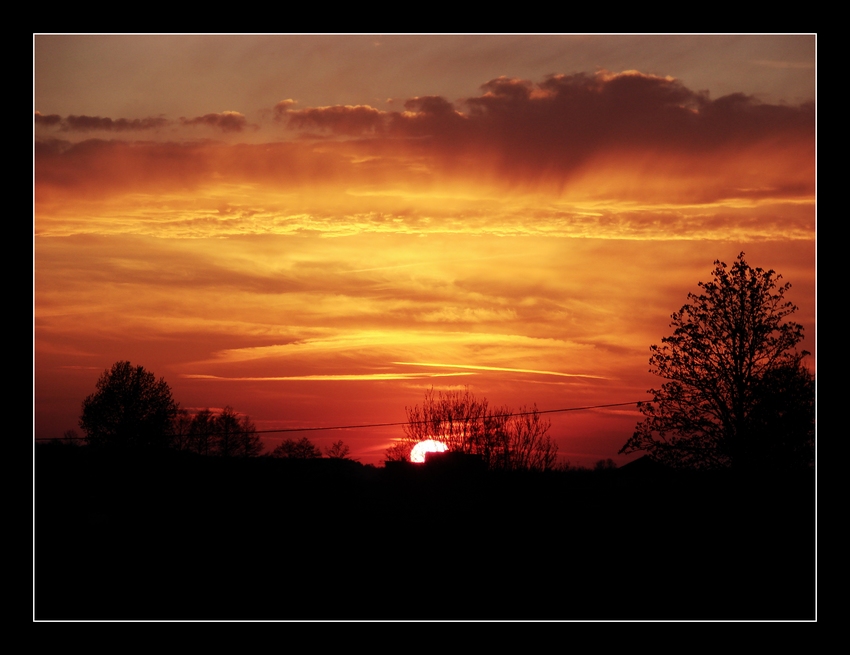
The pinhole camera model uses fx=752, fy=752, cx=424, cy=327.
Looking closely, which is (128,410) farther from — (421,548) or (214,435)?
(421,548)

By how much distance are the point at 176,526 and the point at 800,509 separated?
15.9 metres

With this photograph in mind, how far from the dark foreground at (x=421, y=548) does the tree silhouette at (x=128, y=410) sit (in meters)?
32.7

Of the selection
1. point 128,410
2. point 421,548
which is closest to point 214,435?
point 128,410

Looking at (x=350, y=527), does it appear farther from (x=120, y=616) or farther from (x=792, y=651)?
(x=792, y=651)

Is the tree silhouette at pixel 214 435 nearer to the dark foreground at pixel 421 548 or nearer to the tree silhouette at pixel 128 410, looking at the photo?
the tree silhouette at pixel 128 410

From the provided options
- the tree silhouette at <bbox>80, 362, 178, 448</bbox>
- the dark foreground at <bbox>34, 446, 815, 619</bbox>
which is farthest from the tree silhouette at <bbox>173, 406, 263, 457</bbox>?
the dark foreground at <bbox>34, 446, 815, 619</bbox>

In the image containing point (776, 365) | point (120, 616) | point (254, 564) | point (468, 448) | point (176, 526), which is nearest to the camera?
point (120, 616)

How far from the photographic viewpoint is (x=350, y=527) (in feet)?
63.8

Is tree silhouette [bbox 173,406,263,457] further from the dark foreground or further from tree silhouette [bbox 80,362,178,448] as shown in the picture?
the dark foreground

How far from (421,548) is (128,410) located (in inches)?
1796
